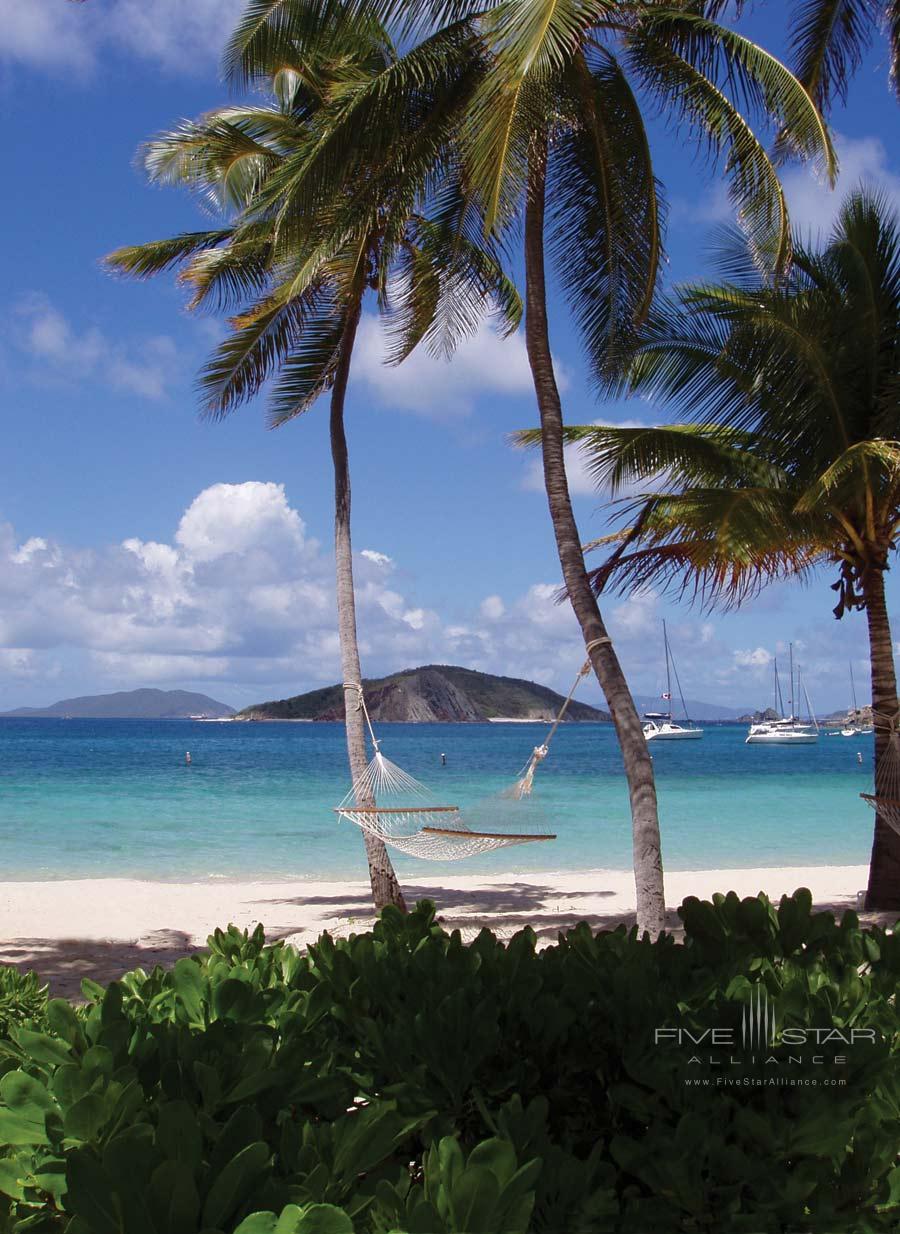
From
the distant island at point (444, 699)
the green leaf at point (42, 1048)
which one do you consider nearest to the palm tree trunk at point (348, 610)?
the green leaf at point (42, 1048)

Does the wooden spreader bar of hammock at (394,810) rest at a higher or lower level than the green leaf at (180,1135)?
lower

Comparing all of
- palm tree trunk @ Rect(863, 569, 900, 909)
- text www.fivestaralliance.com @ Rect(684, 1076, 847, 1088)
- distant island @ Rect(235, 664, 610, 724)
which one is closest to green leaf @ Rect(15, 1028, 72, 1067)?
text www.fivestaralliance.com @ Rect(684, 1076, 847, 1088)

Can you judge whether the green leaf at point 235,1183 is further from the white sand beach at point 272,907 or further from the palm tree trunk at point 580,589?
the white sand beach at point 272,907

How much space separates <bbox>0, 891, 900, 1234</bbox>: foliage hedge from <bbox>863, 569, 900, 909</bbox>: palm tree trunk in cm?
457

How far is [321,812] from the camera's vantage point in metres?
17.2

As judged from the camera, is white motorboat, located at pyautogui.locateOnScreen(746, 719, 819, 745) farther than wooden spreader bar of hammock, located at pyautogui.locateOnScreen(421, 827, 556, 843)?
Yes

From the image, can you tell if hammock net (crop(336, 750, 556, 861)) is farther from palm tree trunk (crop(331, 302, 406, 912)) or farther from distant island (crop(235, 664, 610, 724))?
distant island (crop(235, 664, 610, 724))

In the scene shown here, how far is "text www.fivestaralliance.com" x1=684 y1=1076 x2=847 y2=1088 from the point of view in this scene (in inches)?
50.5

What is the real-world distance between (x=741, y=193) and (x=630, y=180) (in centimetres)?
52

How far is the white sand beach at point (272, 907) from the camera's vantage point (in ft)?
18.7

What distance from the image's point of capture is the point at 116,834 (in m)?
13.8

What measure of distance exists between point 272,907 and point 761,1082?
6536 mm

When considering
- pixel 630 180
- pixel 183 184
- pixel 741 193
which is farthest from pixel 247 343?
pixel 741 193

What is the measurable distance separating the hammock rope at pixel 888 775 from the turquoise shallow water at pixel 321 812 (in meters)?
1.94
